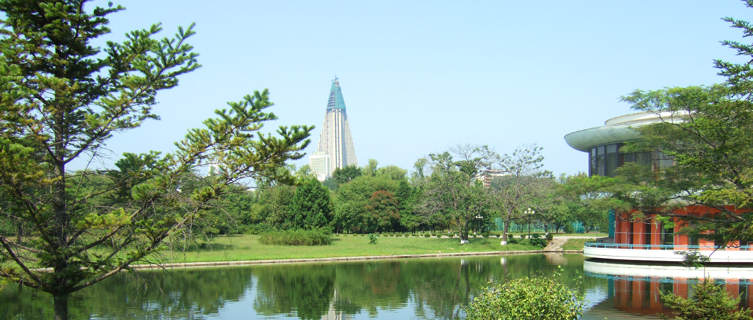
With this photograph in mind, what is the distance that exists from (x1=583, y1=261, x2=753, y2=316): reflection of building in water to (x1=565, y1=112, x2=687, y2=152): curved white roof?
8.33 metres

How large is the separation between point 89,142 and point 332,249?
99.1 ft

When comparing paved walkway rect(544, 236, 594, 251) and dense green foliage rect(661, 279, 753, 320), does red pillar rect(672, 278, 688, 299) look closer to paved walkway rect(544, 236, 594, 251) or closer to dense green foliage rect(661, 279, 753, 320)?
dense green foliage rect(661, 279, 753, 320)

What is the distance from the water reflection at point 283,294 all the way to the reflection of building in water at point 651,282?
6.37ft

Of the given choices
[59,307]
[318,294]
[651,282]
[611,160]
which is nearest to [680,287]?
[651,282]

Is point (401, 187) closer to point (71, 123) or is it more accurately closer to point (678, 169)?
point (678, 169)

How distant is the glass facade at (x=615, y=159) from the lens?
3541 cm

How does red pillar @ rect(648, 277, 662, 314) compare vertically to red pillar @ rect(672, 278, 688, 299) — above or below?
above

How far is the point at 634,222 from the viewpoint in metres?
34.9

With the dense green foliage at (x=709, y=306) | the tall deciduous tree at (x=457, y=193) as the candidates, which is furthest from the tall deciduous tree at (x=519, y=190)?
the dense green foliage at (x=709, y=306)

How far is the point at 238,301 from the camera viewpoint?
20.7m

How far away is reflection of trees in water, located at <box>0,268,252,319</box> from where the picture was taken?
1831cm

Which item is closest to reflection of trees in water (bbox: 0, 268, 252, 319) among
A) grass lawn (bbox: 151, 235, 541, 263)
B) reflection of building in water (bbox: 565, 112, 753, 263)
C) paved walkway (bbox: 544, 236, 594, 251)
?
grass lawn (bbox: 151, 235, 541, 263)

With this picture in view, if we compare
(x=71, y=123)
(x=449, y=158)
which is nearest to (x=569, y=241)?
(x=449, y=158)

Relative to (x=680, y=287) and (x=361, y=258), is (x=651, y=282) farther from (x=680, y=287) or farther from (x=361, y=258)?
(x=361, y=258)
